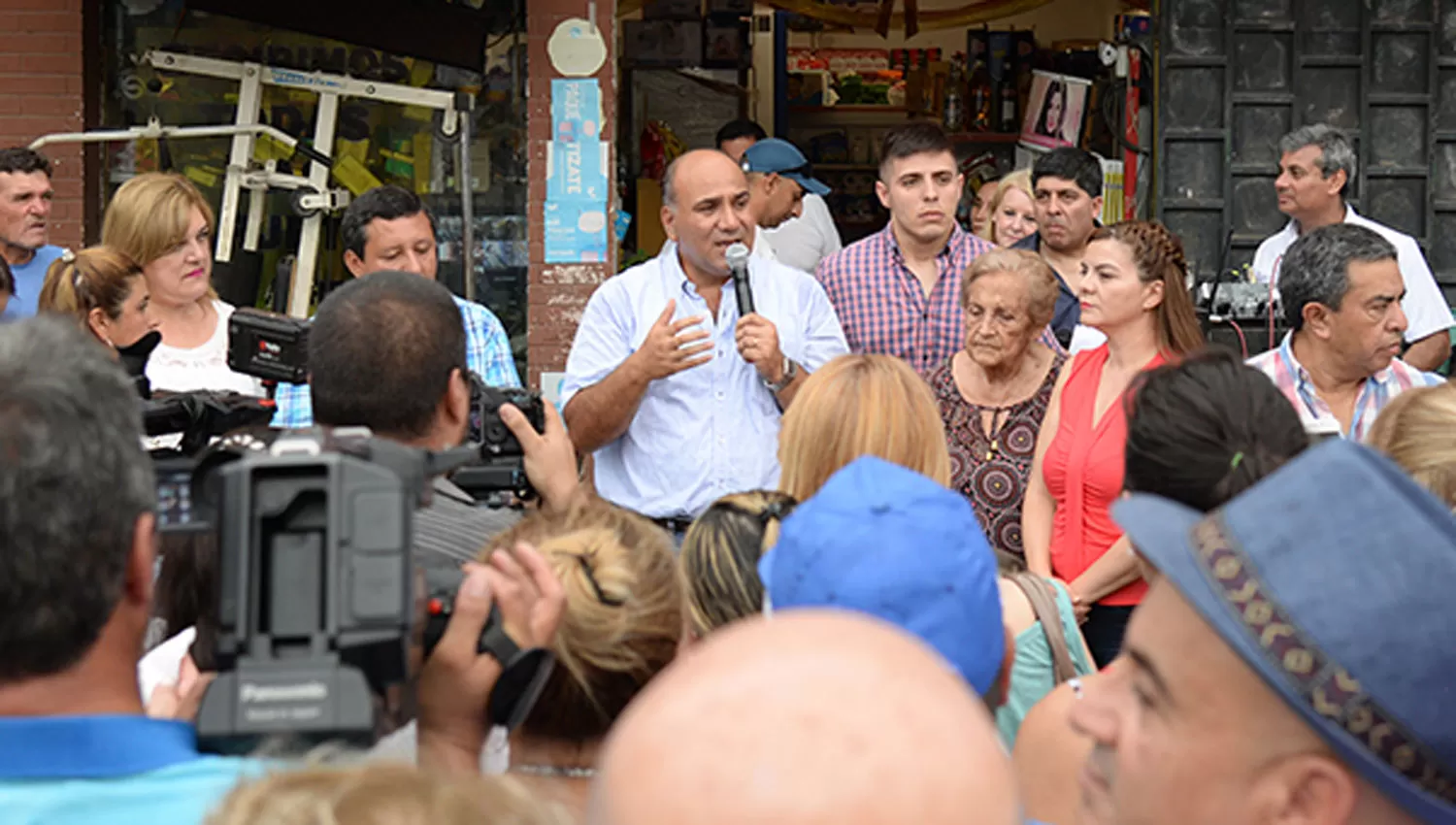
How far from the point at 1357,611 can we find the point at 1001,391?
3175 mm

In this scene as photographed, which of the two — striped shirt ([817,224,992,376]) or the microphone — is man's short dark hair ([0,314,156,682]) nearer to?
the microphone

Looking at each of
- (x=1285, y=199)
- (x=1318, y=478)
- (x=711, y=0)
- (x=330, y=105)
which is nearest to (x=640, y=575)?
(x=1318, y=478)

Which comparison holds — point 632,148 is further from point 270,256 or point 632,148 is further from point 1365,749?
point 1365,749

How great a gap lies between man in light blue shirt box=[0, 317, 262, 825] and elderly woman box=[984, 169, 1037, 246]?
564 centimetres

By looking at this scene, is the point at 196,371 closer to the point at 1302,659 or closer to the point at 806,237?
the point at 806,237

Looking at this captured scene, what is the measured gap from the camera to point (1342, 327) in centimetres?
427

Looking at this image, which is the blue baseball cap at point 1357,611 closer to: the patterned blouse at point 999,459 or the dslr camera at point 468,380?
the dslr camera at point 468,380

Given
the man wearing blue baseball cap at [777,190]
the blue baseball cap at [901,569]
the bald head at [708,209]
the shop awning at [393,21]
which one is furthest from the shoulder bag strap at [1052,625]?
the shop awning at [393,21]

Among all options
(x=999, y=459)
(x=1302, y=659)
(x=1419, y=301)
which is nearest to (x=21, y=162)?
(x=999, y=459)

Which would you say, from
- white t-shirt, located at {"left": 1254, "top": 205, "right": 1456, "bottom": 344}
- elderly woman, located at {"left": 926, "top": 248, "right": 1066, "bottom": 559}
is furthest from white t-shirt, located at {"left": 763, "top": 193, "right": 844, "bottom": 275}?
elderly woman, located at {"left": 926, "top": 248, "right": 1066, "bottom": 559}

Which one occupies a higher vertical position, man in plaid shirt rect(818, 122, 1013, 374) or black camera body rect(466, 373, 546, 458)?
man in plaid shirt rect(818, 122, 1013, 374)

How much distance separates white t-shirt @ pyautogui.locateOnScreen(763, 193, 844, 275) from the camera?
23.5ft

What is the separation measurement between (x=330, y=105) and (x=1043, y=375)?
394 centimetres

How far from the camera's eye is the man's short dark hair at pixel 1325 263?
14.1 feet
